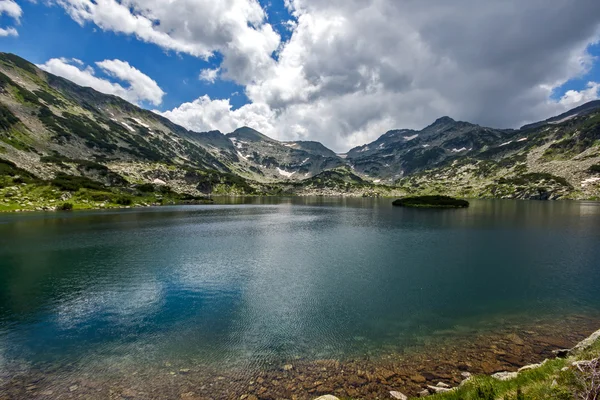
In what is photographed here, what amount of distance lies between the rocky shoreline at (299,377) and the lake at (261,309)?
0.13 meters

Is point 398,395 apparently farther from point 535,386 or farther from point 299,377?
point 535,386

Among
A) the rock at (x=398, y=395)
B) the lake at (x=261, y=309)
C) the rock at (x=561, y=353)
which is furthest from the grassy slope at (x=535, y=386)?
the lake at (x=261, y=309)

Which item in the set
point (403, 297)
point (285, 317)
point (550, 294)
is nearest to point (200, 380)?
point (285, 317)

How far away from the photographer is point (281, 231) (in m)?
83.6

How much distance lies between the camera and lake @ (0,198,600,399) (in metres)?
20.7

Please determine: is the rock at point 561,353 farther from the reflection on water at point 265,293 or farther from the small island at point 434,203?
the small island at point 434,203

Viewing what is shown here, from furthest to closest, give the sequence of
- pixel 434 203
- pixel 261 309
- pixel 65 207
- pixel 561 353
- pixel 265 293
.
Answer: pixel 434 203 → pixel 65 207 → pixel 265 293 → pixel 261 309 → pixel 561 353

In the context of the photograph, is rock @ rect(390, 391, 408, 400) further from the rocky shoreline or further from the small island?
the small island

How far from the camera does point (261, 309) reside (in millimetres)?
30922

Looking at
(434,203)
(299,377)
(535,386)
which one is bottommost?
(299,377)

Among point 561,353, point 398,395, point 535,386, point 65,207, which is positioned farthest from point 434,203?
point 65,207

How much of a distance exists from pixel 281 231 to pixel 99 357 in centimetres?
6226

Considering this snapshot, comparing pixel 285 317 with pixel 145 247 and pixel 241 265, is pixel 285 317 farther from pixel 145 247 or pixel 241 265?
pixel 145 247

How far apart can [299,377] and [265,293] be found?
16408 millimetres
